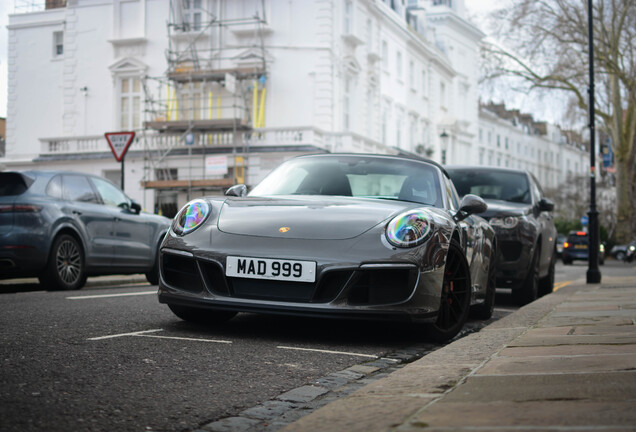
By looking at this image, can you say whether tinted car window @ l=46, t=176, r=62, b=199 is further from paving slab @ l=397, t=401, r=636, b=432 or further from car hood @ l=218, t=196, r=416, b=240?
paving slab @ l=397, t=401, r=636, b=432

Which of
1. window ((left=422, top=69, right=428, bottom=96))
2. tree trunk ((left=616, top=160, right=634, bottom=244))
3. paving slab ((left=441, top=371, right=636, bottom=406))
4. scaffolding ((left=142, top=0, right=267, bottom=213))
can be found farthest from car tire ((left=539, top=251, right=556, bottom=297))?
window ((left=422, top=69, right=428, bottom=96))

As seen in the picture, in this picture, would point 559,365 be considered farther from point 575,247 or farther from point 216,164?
point 575,247

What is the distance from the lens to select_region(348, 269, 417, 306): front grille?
518cm

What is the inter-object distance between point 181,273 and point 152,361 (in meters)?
1.21

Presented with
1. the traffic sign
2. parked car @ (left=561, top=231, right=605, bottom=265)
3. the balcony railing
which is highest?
the balcony railing

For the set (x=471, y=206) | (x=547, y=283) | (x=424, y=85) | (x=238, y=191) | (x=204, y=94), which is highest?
(x=424, y=85)

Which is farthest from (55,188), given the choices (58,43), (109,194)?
(58,43)

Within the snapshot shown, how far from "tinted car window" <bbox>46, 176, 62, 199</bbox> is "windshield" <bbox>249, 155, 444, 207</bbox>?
15.1ft

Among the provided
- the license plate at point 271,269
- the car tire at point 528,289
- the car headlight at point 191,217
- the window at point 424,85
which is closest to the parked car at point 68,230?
the car headlight at point 191,217

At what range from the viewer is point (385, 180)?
21.9 ft

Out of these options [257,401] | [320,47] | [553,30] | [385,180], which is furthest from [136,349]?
[553,30]

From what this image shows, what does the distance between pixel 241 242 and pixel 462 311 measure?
1.80 m

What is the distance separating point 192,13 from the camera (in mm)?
37594

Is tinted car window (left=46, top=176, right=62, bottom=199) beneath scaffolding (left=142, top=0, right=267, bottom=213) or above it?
beneath
